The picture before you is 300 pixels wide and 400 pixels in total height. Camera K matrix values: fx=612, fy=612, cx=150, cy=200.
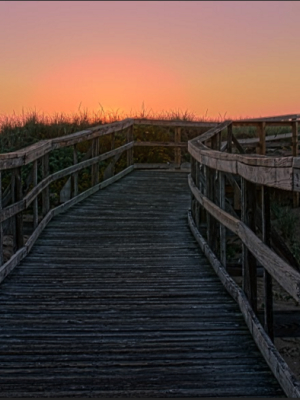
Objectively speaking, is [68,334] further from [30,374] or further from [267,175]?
[267,175]

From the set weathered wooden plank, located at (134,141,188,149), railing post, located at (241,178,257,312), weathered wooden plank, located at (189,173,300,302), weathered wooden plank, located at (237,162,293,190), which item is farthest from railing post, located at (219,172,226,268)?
weathered wooden plank, located at (134,141,188,149)

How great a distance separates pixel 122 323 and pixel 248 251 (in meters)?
1.07

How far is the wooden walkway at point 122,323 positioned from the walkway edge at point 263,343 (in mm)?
59

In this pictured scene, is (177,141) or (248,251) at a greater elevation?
(177,141)

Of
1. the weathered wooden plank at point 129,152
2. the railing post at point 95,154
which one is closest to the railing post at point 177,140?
the weathered wooden plank at point 129,152

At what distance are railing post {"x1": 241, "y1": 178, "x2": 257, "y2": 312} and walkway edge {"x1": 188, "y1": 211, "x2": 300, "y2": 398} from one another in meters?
0.08

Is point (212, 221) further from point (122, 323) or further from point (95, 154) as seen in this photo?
point (95, 154)

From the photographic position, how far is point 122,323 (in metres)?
4.49

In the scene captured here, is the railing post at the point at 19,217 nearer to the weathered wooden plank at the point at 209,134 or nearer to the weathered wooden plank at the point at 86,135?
Result: the weathered wooden plank at the point at 86,135

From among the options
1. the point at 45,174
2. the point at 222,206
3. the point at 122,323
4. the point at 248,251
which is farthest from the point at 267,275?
the point at 45,174

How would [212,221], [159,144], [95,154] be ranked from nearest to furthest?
[212,221]
[95,154]
[159,144]

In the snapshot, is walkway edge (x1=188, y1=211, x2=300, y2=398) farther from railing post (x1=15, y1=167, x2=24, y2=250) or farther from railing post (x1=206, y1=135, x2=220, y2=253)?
railing post (x1=15, y1=167, x2=24, y2=250)

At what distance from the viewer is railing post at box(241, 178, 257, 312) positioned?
14.5ft

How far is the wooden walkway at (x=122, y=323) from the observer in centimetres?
348
